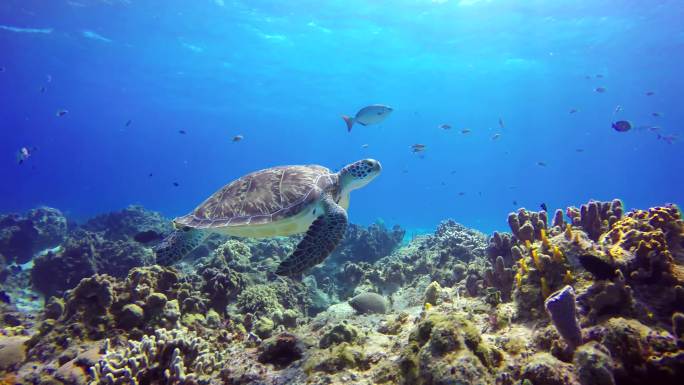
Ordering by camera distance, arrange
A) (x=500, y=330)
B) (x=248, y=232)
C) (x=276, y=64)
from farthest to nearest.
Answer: (x=276, y=64)
(x=248, y=232)
(x=500, y=330)

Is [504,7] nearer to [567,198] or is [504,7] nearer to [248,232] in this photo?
[248,232]

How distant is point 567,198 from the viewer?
138 meters

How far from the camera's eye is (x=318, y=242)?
594cm

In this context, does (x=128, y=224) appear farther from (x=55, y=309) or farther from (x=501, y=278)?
(x=501, y=278)

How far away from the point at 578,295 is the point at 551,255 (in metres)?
0.68

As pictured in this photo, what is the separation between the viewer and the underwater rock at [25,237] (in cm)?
1490

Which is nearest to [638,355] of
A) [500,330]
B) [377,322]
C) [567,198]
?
[500,330]

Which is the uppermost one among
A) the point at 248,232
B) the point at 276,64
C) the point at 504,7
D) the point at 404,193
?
the point at 404,193

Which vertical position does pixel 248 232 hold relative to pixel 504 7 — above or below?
below

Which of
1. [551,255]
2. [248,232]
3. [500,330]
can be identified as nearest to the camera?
[500,330]

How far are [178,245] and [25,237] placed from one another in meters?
13.8

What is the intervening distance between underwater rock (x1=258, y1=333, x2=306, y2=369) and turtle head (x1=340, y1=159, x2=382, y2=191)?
4.56 meters

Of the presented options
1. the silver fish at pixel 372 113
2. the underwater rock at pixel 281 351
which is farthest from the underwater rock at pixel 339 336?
the silver fish at pixel 372 113

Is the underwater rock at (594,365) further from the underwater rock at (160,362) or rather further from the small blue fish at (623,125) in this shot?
the small blue fish at (623,125)
